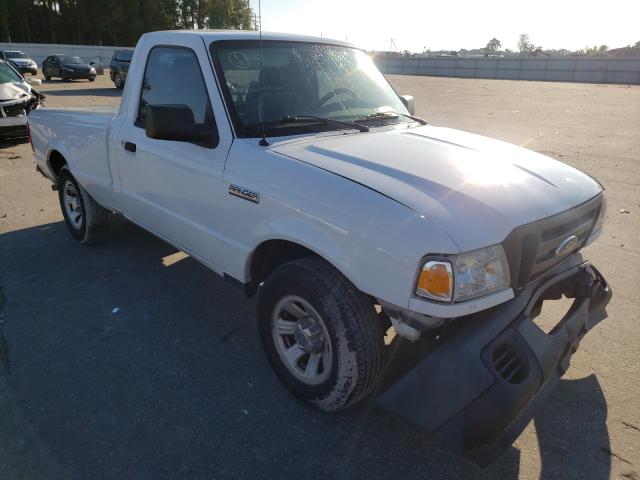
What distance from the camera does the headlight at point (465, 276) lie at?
6.77 ft

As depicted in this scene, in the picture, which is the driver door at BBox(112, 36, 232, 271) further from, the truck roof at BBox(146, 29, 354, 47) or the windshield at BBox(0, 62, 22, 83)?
the windshield at BBox(0, 62, 22, 83)

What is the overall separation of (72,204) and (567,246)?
184 inches

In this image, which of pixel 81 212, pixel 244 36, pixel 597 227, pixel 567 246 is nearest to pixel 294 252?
pixel 567 246

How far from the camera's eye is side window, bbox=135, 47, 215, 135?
319 cm

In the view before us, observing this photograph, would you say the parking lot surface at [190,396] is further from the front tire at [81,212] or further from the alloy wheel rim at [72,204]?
the alloy wheel rim at [72,204]

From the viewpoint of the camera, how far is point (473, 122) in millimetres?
13867

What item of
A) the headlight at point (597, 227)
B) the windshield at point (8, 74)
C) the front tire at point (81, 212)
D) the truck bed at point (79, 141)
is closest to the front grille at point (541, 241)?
the headlight at point (597, 227)

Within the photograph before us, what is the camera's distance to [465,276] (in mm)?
2092

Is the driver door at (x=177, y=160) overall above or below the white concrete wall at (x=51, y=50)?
below

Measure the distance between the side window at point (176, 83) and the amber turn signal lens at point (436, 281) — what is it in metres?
1.69

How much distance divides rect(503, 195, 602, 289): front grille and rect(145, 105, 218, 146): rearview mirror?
1.83m

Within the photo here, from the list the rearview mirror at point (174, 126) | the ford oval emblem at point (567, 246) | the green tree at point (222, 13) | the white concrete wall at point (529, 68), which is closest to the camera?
the ford oval emblem at point (567, 246)

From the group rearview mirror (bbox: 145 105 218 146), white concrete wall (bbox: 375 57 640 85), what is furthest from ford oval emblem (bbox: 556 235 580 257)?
white concrete wall (bbox: 375 57 640 85)

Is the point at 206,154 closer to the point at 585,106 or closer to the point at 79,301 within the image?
the point at 79,301
